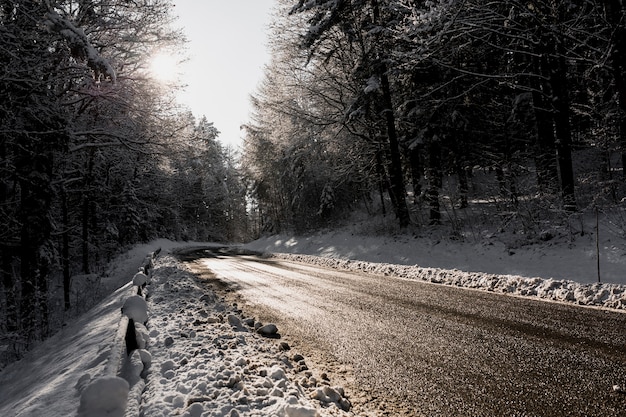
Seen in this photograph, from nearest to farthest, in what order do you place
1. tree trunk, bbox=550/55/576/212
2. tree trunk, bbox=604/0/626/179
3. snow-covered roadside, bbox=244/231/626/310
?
snow-covered roadside, bbox=244/231/626/310 → tree trunk, bbox=604/0/626/179 → tree trunk, bbox=550/55/576/212

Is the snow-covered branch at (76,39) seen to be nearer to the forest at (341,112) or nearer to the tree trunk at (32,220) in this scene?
the forest at (341,112)

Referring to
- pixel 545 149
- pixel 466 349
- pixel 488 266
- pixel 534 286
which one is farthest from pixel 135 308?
pixel 545 149

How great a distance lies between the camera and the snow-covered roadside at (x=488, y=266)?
21.4 ft

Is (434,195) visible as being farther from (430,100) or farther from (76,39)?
(76,39)

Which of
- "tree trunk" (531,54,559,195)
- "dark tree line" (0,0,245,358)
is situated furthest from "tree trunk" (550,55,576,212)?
"dark tree line" (0,0,245,358)

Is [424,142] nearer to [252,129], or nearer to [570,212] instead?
[570,212]

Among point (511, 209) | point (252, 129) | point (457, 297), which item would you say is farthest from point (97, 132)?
point (252, 129)

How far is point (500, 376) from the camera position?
3668 millimetres

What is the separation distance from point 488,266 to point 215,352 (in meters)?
8.40

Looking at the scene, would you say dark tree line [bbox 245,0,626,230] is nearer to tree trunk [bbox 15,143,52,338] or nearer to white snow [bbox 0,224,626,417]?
white snow [bbox 0,224,626,417]

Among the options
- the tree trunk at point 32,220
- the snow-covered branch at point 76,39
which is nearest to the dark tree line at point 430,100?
the snow-covered branch at point 76,39

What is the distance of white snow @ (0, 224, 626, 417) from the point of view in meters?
3.33

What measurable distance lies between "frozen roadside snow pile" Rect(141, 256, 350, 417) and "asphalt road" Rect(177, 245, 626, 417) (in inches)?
18.9

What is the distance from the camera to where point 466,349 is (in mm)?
4449
